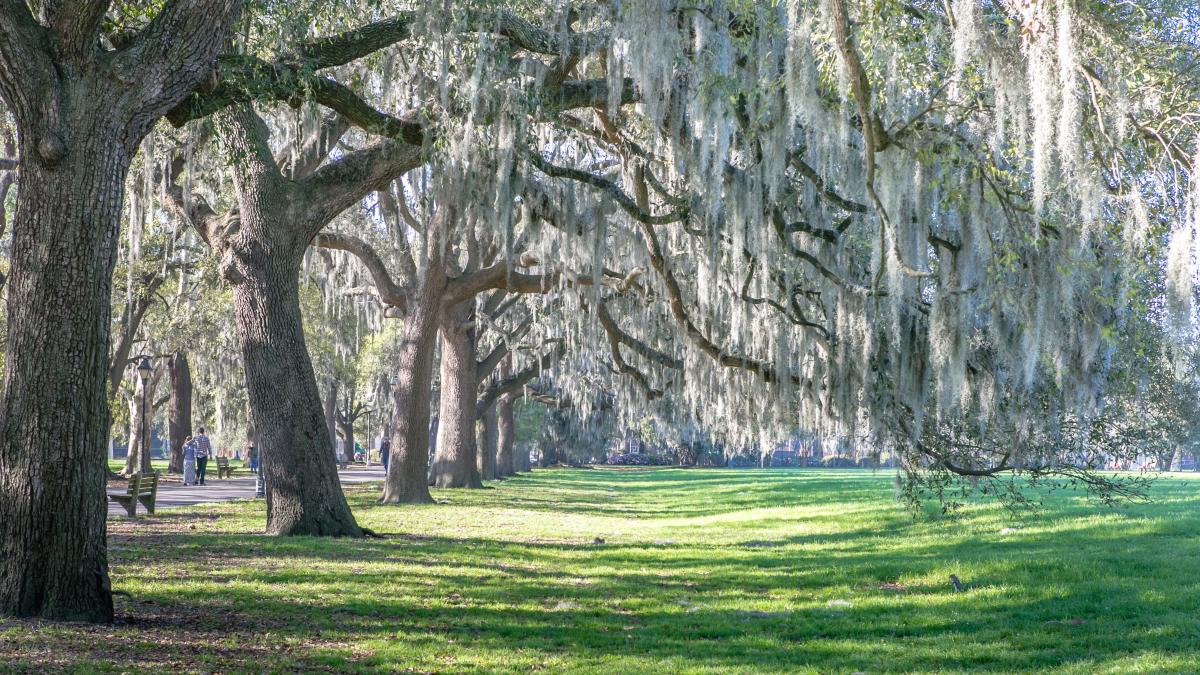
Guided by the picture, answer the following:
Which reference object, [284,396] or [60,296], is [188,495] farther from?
[60,296]

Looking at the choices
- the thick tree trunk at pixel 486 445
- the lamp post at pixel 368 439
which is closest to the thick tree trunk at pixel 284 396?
the thick tree trunk at pixel 486 445

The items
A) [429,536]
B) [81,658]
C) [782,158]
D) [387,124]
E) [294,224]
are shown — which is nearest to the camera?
[81,658]

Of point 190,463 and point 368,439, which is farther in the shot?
point 368,439

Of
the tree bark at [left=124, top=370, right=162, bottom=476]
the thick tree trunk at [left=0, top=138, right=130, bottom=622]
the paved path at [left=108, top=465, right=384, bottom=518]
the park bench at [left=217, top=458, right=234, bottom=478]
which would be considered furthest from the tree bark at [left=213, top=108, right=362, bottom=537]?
the park bench at [left=217, top=458, right=234, bottom=478]

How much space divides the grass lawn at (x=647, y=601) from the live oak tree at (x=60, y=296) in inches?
17.7

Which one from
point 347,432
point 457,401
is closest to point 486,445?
point 457,401

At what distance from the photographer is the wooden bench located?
633 inches

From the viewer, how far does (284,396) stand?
41.5 feet

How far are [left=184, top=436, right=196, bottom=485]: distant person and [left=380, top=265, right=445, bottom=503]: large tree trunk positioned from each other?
11145 millimetres

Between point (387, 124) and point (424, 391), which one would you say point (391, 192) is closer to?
point (424, 391)

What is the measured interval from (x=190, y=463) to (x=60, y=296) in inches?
924

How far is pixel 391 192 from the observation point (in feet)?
63.9

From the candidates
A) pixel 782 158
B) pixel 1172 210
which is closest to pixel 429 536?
pixel 782 158

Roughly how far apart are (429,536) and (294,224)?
4241mm
